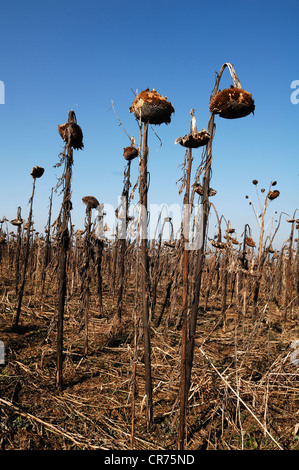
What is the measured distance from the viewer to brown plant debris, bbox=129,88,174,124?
280 centimetres

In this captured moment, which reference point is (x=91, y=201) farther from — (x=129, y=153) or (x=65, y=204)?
(x=65, y=204)

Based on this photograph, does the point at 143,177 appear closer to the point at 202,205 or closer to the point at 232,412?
the point at 202,205

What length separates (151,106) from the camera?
9.28ft

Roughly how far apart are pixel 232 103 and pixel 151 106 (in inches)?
32.1

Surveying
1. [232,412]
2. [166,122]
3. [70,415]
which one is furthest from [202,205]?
[70,415]

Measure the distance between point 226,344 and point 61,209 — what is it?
486 centimetres

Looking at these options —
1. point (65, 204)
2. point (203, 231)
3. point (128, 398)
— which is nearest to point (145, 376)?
point (128, 398)

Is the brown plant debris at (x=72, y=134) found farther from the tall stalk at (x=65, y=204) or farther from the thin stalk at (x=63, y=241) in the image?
the thin stalk at (x=63, y=241)

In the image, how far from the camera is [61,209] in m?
3.87

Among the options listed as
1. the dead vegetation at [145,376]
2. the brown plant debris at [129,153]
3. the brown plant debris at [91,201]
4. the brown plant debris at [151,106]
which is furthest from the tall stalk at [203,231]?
the brown plant debris at [129,153]

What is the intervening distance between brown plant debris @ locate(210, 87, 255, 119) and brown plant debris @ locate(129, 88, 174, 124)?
52 centimetres

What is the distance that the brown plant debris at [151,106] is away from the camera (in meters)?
2.80

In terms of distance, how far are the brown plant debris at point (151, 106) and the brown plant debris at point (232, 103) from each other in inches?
20.6

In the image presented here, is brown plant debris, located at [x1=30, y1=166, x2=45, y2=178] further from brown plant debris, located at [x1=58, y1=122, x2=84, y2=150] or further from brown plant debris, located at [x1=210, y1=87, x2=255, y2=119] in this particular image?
brown plant debris, located at [x1=210, y1=87, x2=255, y2=119]
